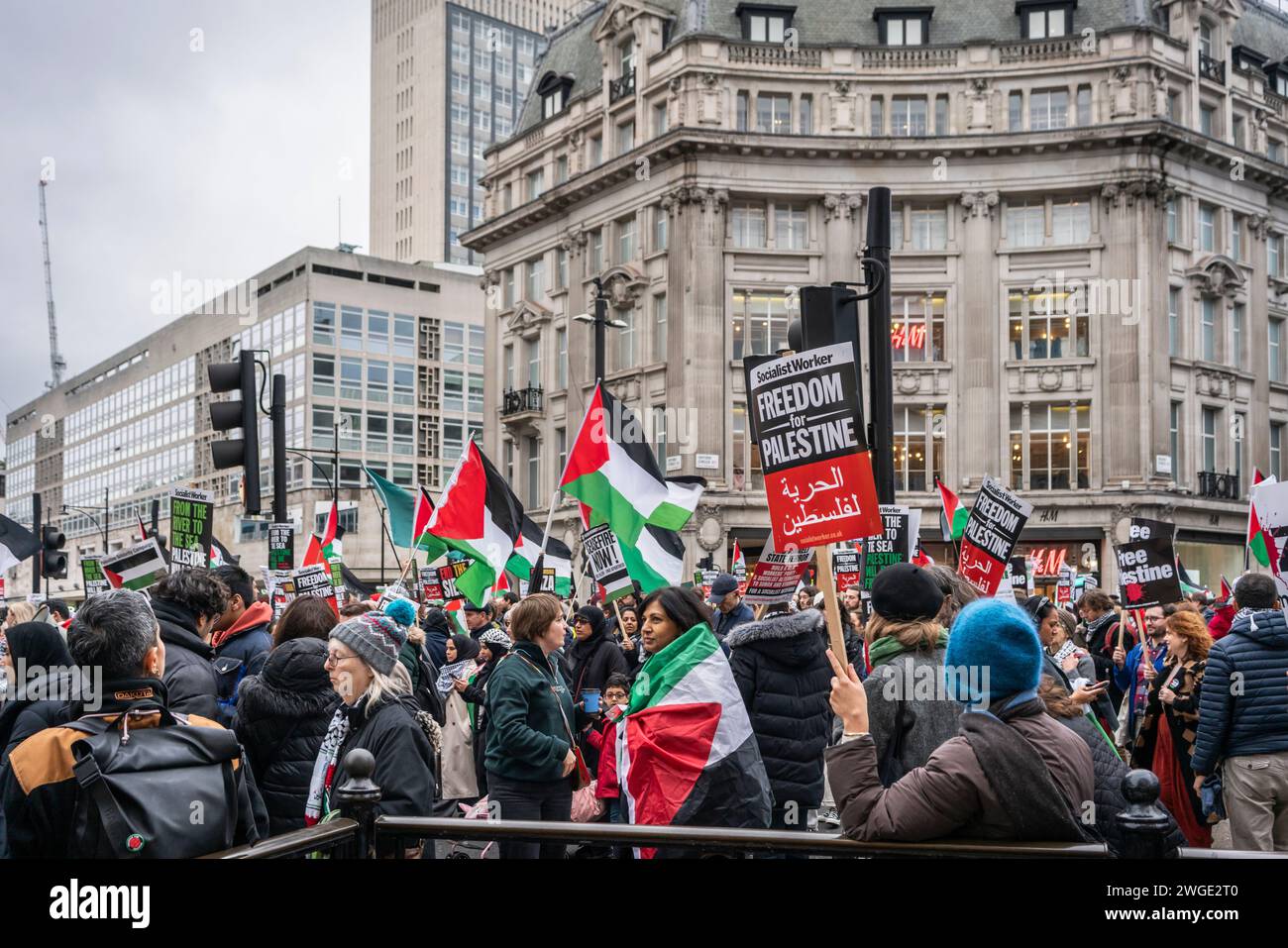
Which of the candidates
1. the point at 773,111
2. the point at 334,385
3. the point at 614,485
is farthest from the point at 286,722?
the point at 334,385

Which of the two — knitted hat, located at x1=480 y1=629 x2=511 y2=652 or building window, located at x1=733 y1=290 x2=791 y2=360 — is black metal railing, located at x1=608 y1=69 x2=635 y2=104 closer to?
building window, located at x1=733 y1=290 x2=791 y2=360

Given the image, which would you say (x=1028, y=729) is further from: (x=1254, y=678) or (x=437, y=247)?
(x=437, y=247)

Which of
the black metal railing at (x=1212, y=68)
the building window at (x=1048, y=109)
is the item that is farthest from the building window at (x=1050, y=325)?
the black metal railing at (x=1212, y=68)

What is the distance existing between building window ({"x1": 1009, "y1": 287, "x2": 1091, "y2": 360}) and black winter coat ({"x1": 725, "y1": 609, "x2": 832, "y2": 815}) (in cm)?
3826

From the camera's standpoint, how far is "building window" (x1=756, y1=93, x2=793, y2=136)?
4369cm

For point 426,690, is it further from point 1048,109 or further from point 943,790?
point 1048,109

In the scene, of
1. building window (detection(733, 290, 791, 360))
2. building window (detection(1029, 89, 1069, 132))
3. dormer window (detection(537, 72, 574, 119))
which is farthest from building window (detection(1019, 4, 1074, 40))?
dormer window (detection(537, 72, 574, 119))

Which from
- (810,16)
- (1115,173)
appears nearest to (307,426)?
(810,16)

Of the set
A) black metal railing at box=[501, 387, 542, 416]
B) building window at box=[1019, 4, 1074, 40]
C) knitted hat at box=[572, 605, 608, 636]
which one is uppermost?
building window at box=[1019, 4, 1074, 40]

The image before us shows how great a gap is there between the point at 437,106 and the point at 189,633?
4610 inches

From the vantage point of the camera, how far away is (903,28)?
44969mm

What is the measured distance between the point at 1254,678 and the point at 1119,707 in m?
5.30

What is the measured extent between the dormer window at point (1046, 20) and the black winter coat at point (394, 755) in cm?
4404

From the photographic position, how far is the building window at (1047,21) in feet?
144
